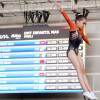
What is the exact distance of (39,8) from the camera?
34.7ft

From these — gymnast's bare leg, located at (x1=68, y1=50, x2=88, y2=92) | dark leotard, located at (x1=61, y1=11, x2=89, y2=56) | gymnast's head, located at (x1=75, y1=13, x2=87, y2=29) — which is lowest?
gymnast's bare leg, located at (x1=68, y1=50, x2=88, y2=92)

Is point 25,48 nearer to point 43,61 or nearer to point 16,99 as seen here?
point 43,61

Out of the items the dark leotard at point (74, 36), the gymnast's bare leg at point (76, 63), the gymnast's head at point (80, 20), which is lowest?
the gymnast's bare leg at point (76, 63)

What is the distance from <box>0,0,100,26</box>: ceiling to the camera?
1049 cm

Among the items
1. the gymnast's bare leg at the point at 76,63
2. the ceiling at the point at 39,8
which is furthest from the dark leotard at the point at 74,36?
the ceiling at the point at 39,8

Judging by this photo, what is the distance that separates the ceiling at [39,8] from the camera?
1049 centimetres

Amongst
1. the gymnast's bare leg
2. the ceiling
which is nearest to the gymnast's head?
the gymnast's bare leg

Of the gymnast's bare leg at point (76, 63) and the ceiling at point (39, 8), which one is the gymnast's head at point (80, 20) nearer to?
the gymnast's bare leg at point (76, 63)

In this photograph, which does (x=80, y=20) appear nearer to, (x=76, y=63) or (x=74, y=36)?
(x=74, y=36)

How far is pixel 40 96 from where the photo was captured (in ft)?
38.9

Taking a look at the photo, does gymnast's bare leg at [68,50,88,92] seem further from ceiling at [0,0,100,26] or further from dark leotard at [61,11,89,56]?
ceiling at [0,0,100,26]

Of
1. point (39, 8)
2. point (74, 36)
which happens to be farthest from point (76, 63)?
point (39, 8)

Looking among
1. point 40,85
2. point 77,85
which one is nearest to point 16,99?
point 40,85

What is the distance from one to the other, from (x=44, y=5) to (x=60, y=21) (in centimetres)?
105
